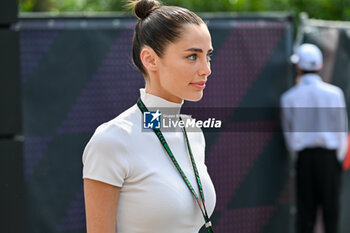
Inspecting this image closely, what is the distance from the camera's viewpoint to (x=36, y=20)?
476 cm

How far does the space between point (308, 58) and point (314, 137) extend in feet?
2.26

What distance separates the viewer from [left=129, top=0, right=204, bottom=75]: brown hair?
222cm

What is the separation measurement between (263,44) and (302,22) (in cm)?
61

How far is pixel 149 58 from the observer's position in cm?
226

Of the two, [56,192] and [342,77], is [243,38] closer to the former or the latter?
[342,77]

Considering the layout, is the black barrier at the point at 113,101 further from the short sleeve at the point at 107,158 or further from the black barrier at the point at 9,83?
the short sleeve at the point at 107,158

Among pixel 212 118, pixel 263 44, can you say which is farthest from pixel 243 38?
pixel 212 118

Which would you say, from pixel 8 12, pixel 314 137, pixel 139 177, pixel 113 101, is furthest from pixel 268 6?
pixel 139 177

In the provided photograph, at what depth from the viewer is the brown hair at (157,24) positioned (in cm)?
222

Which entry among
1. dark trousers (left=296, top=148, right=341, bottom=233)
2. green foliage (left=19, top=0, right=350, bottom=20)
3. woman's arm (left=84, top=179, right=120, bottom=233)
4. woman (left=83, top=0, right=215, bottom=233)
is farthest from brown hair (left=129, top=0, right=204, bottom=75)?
green foliage (left=19, top=0, right=350, bottom=20)

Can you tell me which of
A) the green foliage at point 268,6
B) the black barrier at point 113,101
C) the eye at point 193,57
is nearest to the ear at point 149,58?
the eye at point 193,57

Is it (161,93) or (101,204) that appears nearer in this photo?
(101,204)

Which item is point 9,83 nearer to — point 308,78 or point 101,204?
point 101,204

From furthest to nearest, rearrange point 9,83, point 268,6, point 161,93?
1. point 268,6
2. point 9,83
3. point 161,93
